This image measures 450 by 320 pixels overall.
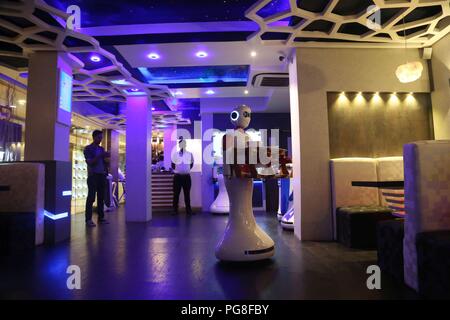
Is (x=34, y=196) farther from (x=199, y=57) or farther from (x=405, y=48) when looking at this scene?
(x=405, y=48)

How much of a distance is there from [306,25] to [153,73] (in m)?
3.64

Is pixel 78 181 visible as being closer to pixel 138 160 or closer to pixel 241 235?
pixel 138 160

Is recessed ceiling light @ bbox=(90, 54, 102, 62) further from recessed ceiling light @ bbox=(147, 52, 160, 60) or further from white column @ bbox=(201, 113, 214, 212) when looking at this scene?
white column @ bbox=(201, 113, 214, 212)

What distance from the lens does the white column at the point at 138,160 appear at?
20.0 feet

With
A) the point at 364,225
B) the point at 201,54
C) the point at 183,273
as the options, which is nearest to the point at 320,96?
the point at 364,225

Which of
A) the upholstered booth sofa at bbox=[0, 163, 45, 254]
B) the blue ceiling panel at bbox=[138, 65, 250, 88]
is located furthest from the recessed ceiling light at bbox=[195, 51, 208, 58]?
the upholstered booth sofa at bbox=[0, 163, 45, 254]

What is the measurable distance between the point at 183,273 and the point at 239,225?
0.70 meters

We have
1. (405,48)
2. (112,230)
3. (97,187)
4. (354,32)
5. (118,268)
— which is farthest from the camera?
(97,187)

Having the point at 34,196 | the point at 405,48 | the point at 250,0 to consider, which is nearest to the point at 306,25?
the point at 250,0

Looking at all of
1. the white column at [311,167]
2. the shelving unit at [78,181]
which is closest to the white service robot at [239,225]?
the white column at [311,167]

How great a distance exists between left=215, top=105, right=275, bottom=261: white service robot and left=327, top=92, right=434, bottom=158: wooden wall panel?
2.01 metres

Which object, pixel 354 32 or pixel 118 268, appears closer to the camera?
pixel 118 268

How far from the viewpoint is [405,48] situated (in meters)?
4.30

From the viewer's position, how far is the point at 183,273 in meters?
2.42
